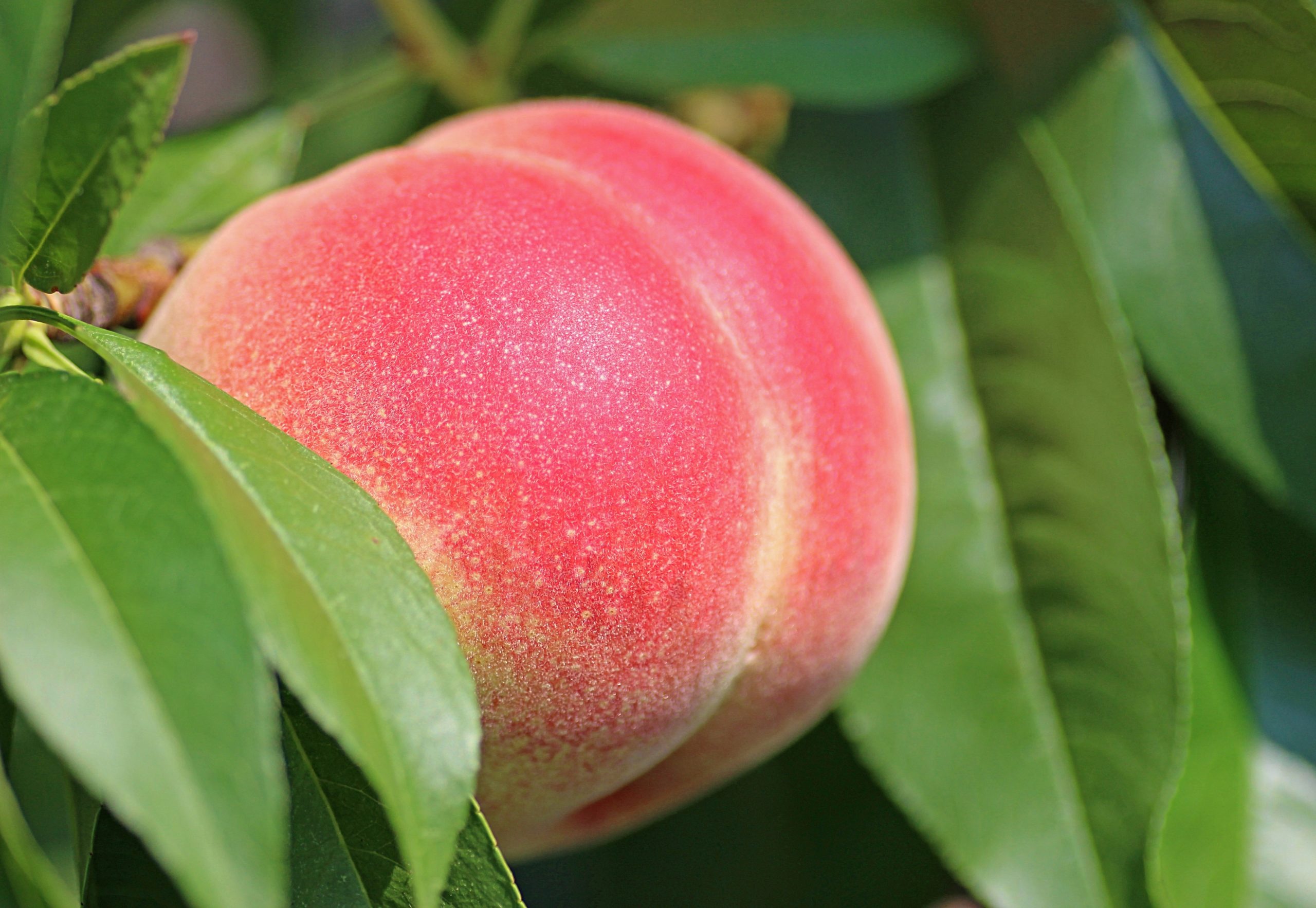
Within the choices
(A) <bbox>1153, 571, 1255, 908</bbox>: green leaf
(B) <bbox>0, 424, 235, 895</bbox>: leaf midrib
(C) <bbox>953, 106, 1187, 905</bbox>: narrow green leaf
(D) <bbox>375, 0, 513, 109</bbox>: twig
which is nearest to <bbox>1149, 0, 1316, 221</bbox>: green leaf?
(C) <bbox>953, 106, 1187, 905</bbox>: narrow green leaf

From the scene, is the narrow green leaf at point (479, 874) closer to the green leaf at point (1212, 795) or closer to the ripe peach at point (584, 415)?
the ripe peach at point (584, 415)

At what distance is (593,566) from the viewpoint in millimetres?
461

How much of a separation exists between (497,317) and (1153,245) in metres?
0.50

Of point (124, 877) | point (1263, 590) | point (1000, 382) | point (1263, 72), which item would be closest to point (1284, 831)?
point (1263, 590)

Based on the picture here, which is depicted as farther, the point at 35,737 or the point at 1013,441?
the point at 1013,441

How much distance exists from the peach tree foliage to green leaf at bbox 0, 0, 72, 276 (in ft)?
0.24

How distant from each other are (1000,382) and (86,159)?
57 cm

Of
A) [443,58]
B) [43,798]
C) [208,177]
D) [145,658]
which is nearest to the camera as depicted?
[145,658]

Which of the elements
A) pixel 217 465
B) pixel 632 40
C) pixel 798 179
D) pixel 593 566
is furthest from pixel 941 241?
pixel 217 465

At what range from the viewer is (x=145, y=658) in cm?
31

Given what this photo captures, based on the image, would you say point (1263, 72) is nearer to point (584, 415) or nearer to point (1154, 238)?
point (1154, 238)

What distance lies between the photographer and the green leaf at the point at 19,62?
0.36m

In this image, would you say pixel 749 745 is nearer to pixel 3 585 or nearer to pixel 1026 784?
pixel 1026 784

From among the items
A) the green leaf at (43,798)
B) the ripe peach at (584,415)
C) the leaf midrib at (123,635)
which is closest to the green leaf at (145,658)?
the leaf midrib at (123,635)
